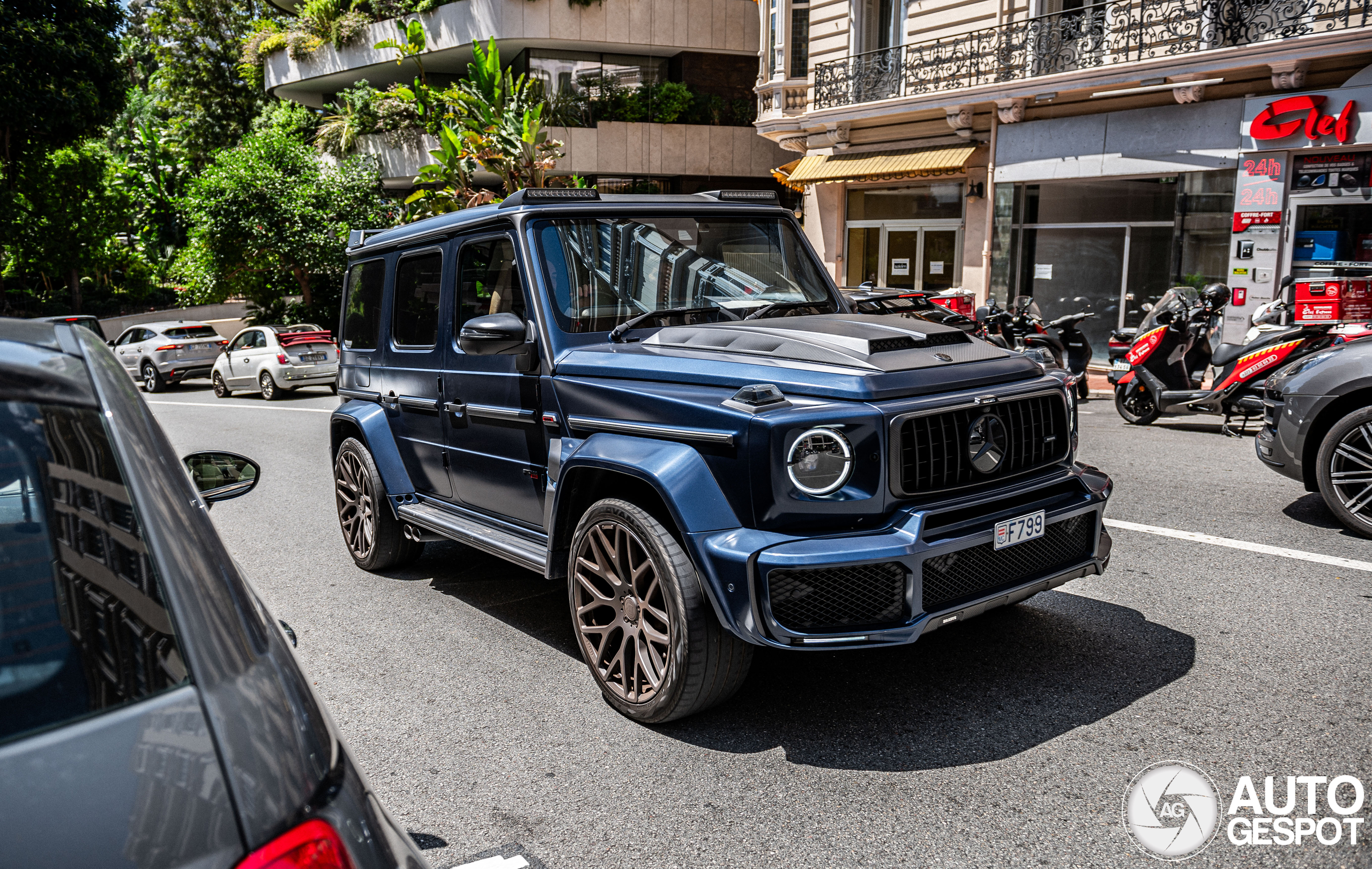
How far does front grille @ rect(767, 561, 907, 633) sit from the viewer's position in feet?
11.2

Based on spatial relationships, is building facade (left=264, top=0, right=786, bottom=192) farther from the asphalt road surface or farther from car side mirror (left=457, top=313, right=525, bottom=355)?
car side mirror (left=457, top=313, right=525, bottom=355)

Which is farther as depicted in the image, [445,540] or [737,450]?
[445,540]

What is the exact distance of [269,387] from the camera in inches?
782

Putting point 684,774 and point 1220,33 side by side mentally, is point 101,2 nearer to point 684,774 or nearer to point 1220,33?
point 1220,33

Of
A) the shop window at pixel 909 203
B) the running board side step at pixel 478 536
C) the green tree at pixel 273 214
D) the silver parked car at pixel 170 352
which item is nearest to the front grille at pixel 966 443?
the running board side step at pixel 478 536

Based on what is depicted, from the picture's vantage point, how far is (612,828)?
128 inches

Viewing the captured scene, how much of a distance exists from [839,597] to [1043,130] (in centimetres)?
1740

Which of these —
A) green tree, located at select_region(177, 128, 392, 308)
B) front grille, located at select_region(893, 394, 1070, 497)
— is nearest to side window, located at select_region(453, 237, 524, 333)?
front grille, located at select_region(893, 394, 1070, 497)

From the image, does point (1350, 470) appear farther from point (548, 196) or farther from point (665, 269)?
point (548, 196)

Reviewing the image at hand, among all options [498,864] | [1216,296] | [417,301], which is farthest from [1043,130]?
[498,864]

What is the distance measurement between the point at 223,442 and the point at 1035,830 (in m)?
12.5

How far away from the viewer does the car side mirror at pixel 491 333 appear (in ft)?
14.3

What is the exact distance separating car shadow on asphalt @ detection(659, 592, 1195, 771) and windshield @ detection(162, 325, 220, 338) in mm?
22816

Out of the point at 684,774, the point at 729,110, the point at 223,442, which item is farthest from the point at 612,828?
the point at 729,110
